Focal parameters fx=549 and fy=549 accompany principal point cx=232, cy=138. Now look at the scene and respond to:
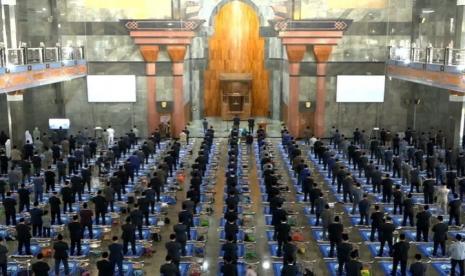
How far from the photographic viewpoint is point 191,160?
31156mm

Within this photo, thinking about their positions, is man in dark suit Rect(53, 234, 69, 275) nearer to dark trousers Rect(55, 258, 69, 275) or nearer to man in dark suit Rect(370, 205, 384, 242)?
dark trousers Rect(55, 258, 69, 275)

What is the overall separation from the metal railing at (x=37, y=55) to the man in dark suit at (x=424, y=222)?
18.4 metres

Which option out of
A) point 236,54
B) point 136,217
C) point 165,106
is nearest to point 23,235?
point 136,217

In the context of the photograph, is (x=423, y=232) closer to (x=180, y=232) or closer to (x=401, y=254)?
(x=401, y=254)

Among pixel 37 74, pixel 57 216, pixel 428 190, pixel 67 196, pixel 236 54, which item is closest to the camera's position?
pixel 57 216

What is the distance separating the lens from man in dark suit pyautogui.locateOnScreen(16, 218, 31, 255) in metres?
16.5

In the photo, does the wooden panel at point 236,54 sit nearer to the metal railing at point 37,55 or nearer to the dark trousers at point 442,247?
the metal railing at point 37,55

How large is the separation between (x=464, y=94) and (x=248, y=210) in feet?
45.1

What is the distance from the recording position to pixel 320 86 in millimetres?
37406

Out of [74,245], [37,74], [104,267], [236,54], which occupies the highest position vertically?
[236,54]

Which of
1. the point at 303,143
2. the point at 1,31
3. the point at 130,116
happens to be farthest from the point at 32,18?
the point at 303,143

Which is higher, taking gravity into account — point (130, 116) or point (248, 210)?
point (130, 116)

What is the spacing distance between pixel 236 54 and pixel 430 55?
70.3ft

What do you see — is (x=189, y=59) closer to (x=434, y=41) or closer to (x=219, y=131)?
(x=219, y=131)
